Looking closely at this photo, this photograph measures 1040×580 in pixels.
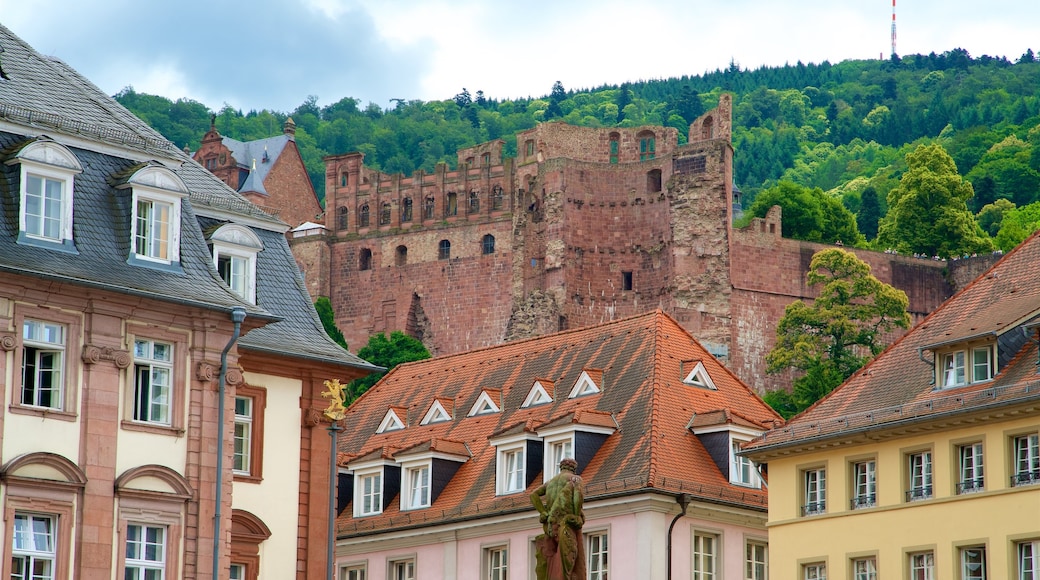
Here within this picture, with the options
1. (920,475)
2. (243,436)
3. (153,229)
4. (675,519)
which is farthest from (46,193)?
(920,475)

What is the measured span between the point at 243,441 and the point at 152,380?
3373mm

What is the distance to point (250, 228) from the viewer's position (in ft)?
125

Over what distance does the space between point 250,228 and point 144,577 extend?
22.8 ft

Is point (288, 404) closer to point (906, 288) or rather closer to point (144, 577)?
point (144, 577)

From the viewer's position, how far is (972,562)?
40.3 meters

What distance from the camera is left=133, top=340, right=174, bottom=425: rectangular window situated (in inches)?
1337

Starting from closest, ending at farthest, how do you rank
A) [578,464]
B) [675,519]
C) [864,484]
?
[864,484]
[675,519]
[578,464]

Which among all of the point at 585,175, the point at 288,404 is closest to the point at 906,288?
the point at 585,175

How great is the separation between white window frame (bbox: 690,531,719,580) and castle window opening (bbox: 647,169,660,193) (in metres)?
62.9

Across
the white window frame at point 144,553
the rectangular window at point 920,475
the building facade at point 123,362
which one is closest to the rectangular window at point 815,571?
the rectangular window at point 920,475

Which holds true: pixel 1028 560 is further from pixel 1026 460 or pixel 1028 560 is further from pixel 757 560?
pixel 757 560

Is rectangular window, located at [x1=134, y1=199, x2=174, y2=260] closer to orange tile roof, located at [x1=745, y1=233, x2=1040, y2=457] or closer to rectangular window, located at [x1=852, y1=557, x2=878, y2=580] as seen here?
orange tile roof, located at [x1=745, y1=233, x2=1040, y2=457]

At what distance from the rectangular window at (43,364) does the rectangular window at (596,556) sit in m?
15.8

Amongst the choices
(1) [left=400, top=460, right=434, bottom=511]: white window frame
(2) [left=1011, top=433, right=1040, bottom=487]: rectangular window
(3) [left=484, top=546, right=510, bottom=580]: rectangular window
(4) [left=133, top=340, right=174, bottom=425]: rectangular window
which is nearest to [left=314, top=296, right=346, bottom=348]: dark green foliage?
(1) [left=400, top=460, right=434, bottom=511]: white window frame
